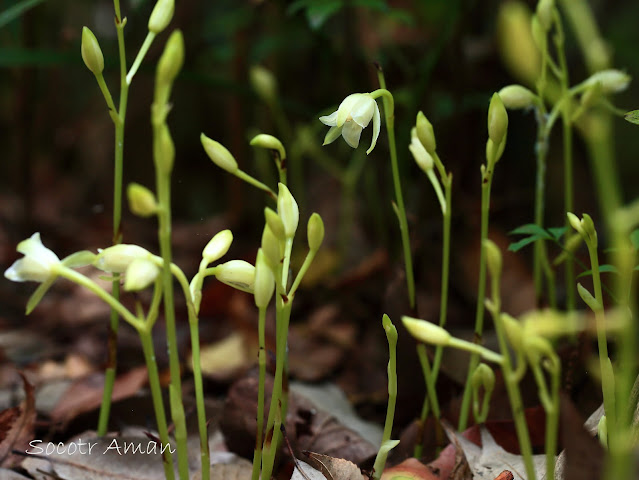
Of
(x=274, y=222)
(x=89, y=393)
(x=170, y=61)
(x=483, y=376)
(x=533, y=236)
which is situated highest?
(x=170, y=61)

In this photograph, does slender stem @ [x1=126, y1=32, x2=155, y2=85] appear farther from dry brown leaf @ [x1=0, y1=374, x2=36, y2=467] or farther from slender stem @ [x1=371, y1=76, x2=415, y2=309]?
dry brown leaf @ [x1=0, y1=374, x2=36, y2=467]

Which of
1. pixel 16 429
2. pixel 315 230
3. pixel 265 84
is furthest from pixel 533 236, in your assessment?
pixel 265 84

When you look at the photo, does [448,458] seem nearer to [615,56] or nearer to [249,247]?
[249,247]

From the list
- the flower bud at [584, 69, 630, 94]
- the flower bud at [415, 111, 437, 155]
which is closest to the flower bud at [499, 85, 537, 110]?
the flower bud at [584, 69, 630, 94]

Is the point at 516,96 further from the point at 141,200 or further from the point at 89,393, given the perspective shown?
the point at 89,393

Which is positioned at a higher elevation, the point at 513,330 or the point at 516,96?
the point at 516,96

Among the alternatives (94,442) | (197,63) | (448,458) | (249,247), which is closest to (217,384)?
(94,442)

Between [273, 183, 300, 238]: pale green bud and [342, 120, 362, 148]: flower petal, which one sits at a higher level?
[342, 120, 362, 148]: flower petal

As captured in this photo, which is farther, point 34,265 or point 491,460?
point 491,460
